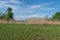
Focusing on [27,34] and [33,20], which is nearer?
[27,34]

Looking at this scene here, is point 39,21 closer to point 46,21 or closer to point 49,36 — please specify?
point 46,21

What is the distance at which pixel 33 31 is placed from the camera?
28.4 feet

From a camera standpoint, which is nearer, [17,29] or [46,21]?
[17,29]

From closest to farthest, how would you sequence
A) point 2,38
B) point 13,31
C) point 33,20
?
point 2,38 → point 13,31 → point 33,20

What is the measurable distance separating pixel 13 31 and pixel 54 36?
1.74 metres

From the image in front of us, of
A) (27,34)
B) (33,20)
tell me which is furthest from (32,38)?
(33,20)

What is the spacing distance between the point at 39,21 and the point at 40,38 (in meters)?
5.26

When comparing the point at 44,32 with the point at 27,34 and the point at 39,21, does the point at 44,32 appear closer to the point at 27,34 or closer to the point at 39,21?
the point at 27,34

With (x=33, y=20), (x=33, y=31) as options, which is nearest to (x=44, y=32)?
(x=33, y=31)

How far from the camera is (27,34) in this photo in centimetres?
826

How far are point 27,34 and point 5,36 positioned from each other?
90 centimetres

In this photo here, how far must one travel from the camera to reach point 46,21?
13.8 meters

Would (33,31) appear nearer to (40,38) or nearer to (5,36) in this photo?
(40,38)

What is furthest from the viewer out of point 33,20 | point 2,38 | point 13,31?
point 33,20
